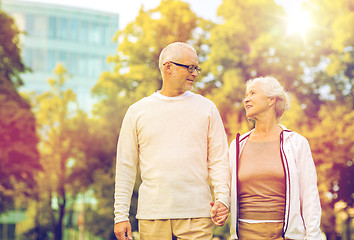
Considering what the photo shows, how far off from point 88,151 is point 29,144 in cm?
637

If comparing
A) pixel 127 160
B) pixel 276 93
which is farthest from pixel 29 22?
pixel 127 160

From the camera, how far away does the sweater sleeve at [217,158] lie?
5.06 m

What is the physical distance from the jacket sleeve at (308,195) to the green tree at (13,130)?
1860 centimetres

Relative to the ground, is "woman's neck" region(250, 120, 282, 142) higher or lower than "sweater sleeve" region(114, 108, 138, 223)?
higher

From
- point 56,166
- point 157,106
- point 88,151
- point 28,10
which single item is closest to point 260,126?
point 157,106

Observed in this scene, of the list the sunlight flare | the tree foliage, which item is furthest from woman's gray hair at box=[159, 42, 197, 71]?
the tree foliage

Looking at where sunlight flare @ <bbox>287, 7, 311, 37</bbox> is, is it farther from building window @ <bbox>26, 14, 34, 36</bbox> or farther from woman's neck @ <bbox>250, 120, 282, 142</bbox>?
building window @ <bbox>26, 14, 34, 36</bbox>

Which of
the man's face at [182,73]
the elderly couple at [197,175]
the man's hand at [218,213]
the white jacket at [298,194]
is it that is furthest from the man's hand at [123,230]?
the man's face at [182,73]

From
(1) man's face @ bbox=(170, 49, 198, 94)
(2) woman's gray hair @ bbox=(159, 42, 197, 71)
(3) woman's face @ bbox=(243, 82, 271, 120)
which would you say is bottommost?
(3) woman's face @ bbox=(243, 82, 271, 120)

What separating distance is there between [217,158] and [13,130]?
19.1 m

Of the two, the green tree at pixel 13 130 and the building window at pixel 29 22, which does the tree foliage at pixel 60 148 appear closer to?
the green tree at pixel 13 130

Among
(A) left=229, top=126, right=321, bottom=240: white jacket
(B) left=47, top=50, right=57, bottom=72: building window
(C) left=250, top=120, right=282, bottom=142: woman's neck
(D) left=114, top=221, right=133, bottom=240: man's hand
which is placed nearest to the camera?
(D) left=114, top=221, right=133, bottom=240: man's hand

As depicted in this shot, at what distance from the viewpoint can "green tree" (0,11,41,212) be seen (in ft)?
74.0

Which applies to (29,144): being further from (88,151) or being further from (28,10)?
(28,10)
